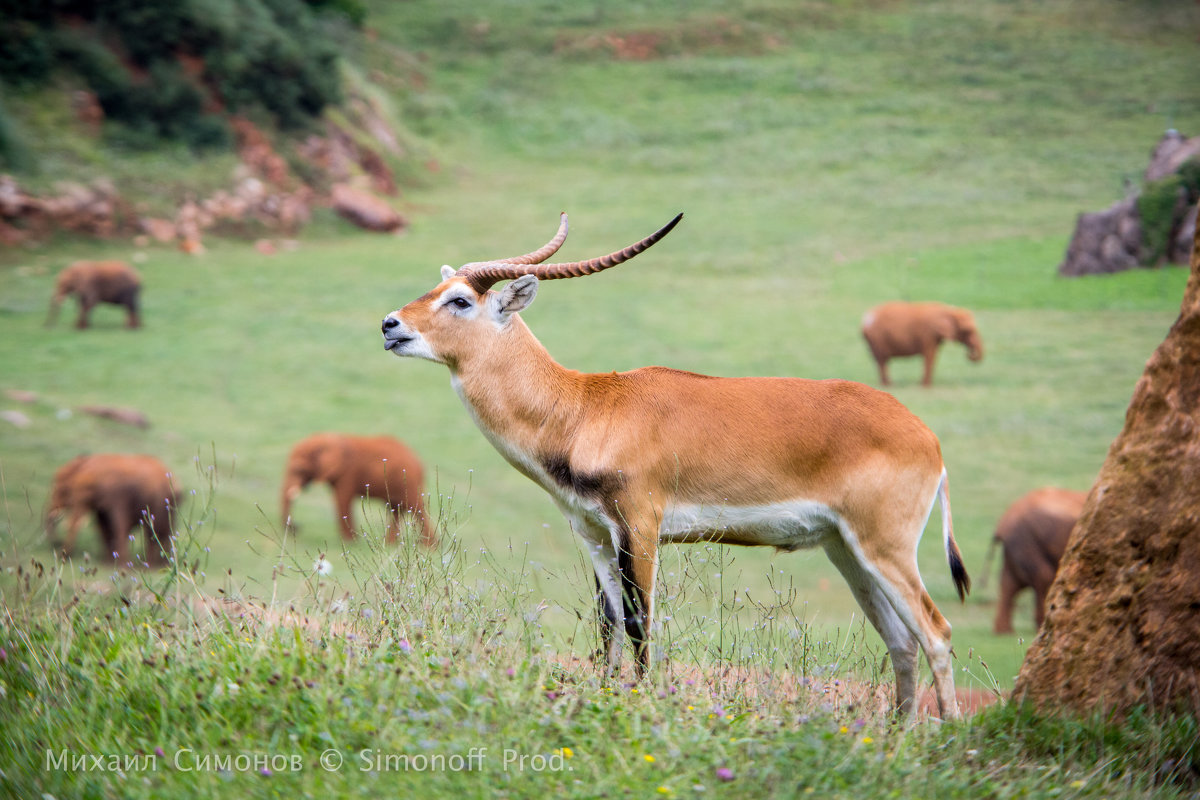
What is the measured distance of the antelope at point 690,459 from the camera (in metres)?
5.24

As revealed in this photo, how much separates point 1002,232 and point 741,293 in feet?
13.6

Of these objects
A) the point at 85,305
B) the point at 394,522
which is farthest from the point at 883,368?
the point at 85,305

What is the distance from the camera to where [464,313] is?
18.5ft

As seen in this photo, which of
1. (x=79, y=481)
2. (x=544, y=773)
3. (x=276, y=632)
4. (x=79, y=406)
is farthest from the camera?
(x=79, y=406)

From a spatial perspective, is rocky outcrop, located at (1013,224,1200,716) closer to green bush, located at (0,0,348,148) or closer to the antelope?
the antelope

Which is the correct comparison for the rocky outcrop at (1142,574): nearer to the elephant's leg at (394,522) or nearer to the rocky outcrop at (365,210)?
the elephant's leg at (394,522)

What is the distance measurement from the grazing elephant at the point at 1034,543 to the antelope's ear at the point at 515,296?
24.3ft

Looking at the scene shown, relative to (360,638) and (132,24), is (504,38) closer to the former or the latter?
(132,24)

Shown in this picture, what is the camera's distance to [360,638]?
4.59 meters

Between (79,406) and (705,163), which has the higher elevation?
(705,163)

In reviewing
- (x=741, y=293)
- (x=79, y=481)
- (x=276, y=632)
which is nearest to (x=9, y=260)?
(x=79, y=481)

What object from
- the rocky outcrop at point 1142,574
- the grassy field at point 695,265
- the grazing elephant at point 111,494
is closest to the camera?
the rocky outcrop at point 1142,574

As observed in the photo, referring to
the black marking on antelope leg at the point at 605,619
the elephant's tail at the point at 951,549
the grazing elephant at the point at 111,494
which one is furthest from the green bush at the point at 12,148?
the elephant's tail at the point at 951,549

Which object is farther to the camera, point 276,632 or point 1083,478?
point 1083,478
